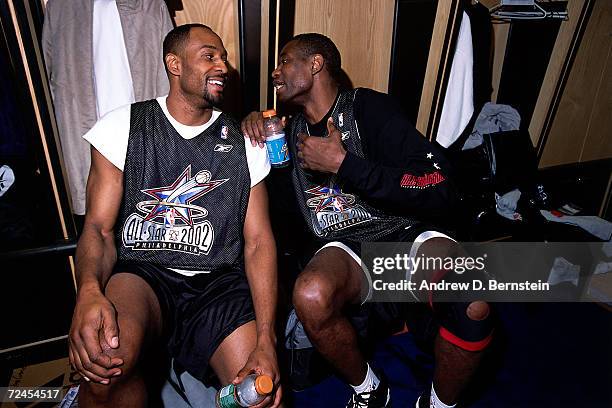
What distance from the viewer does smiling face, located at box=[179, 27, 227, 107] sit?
64.1 inches

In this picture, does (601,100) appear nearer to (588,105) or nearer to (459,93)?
(588,105)

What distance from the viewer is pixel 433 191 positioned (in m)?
1.68

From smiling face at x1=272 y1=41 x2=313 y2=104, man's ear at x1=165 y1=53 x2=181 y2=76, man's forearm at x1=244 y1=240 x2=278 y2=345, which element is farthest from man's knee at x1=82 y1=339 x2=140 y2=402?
smiling face at x1=272 y1=41 x2=313 y2=104

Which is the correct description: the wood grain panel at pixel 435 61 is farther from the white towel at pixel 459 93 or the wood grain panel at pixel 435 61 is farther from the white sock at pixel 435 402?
the white sock at pixel 435 402

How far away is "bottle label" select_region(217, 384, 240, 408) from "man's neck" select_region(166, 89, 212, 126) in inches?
38.3

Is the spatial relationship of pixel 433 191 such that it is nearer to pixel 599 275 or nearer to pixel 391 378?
pixel 391 378

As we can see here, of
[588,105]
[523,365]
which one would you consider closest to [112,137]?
[523,365]

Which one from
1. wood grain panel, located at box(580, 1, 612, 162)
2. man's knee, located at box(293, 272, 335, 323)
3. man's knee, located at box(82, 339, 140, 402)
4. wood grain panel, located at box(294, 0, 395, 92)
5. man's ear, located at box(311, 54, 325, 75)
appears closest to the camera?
man's knee, located at box(82, 339, 140, 402)

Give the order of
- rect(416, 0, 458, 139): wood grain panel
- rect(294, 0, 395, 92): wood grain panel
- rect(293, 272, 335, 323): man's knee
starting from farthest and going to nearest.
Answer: rect(416, 0, 458, 139): wood grain panel < rect(294, 0, 395, 92): wood grain panel < rect(293, 272, 335, 323): man's knee

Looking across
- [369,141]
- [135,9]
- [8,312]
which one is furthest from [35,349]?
[369,141]

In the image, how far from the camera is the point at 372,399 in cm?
171

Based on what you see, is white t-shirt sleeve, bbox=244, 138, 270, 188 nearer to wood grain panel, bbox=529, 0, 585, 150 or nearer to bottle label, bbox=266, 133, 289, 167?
bottle label, bbox=266, 133, 289, 167

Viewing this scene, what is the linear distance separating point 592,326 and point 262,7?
2.33m

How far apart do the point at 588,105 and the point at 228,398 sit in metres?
3.45
